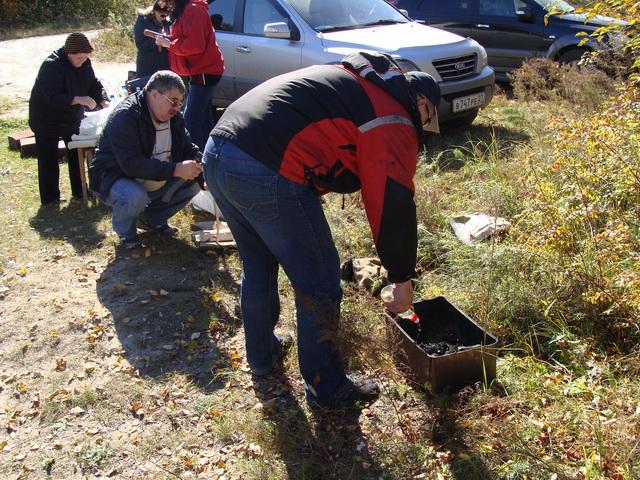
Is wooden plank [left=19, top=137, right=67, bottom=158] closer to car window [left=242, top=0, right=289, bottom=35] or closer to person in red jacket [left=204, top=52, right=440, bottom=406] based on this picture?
car window [left=242, top=0, right=289, bottom=35]

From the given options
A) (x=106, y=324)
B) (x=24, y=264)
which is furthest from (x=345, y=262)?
(x=24, y=264)

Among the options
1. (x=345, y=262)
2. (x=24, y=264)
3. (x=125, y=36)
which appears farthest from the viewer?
(x=125, y=36)

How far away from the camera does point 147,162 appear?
16.7 feet

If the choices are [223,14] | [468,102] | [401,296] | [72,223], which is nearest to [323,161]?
[401,296]

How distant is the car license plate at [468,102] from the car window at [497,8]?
279cm

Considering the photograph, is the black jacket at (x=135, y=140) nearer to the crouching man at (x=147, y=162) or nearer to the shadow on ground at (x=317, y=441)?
the crouching man at (x=147, y=162)

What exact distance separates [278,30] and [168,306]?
4.27 metres

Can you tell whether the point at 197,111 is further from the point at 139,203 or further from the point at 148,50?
the point at 139,203

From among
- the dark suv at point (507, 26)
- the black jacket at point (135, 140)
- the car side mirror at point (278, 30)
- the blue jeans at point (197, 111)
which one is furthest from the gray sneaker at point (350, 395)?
the dark suv at point (507, 26)

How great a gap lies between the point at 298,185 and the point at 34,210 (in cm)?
438

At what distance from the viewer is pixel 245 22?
8.46m

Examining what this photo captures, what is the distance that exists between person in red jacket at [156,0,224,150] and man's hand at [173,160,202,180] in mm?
1691

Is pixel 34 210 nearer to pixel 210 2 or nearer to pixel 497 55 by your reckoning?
pixel 210 2

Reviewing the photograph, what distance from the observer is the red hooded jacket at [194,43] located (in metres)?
6.52
